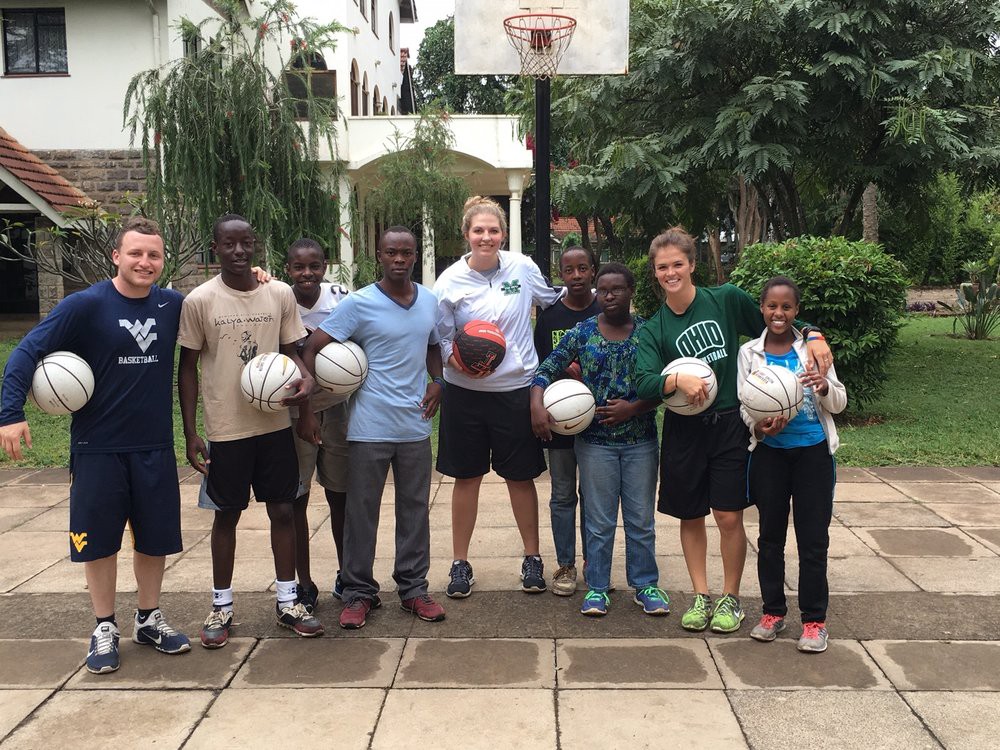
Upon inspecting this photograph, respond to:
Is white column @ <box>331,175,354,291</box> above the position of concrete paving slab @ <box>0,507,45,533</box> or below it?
above

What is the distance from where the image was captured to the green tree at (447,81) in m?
40.7

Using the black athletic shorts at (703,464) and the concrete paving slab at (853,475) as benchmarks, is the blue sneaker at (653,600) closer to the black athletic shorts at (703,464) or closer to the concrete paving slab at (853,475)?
the black athletic shorts at (703,464)

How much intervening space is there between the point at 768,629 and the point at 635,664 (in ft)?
2.13

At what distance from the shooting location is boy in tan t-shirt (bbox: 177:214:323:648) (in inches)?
156

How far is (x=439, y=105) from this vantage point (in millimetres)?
19672

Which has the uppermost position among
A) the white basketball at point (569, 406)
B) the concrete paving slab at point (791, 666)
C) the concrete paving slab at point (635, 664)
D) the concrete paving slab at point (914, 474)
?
the white basketball at point (569, 406)

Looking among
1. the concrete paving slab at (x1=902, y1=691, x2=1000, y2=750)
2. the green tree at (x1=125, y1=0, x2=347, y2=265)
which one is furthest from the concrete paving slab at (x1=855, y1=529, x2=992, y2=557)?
the green tree at (x1=125, y1=0, x2=347, y2=265)

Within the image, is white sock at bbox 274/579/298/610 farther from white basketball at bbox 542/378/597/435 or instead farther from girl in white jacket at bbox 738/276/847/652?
girl in white jacket at bbox 738/276/847/652

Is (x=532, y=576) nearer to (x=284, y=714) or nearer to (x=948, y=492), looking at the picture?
(x=284, y=714)

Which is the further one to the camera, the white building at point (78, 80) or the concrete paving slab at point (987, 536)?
the white building at point (78, 80)

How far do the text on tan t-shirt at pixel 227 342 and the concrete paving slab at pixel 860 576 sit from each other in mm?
2875

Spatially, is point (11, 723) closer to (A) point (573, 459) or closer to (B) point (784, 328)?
(A) point (573, 459)

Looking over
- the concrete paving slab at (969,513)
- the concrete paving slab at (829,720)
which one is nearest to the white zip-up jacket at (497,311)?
the concrete paving slab at (829,720)

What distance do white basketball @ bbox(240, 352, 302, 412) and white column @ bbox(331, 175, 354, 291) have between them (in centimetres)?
869
